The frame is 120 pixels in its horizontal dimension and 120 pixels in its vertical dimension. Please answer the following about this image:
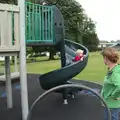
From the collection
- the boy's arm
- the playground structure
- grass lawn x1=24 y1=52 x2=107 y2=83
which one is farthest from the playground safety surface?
grass lawn x1=24 y1=52 x2=107 y2=83

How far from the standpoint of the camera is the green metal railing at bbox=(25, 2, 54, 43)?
674 centimetres

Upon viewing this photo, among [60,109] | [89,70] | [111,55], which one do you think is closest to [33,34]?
[60,109]

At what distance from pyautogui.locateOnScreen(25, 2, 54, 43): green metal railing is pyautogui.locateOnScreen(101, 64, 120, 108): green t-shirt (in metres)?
3.14

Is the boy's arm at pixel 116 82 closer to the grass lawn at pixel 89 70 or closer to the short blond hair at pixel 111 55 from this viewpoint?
the short blond hair at pixel 111 55

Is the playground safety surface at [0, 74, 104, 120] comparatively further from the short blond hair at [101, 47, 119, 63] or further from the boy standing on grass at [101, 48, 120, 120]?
the short blond hair at [101, 47, 119, 63]

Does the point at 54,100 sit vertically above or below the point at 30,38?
below

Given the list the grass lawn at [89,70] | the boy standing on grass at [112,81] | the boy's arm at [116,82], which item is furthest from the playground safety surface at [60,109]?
the grass lawn at [89,70]

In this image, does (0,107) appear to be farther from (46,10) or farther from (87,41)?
(87,41)

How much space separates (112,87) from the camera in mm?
3787

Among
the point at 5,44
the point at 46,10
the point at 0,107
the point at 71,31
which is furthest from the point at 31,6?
the point at 71,31

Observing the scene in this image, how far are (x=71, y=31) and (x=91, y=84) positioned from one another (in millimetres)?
30568

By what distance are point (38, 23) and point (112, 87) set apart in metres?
3.65

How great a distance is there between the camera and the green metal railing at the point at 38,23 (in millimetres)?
6742

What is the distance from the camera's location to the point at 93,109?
6.72m
